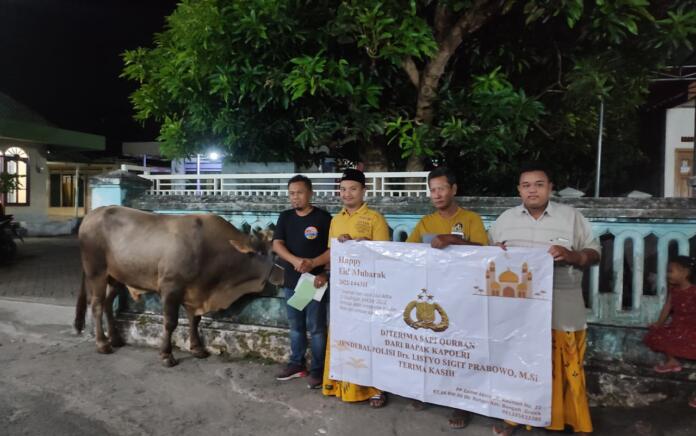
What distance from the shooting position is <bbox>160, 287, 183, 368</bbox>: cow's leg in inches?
174

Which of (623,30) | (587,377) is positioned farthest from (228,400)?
(623,30)

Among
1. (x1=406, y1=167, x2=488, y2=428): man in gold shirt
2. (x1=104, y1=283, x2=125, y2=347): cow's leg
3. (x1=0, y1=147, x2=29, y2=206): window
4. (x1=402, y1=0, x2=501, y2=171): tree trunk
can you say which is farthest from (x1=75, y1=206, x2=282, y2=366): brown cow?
(x1=0, y1=147, x2=29, y2=206): window

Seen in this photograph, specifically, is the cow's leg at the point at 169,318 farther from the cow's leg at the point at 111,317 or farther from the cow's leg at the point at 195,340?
the cow's leg at the point at 111,317

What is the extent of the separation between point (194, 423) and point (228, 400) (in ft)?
1.30

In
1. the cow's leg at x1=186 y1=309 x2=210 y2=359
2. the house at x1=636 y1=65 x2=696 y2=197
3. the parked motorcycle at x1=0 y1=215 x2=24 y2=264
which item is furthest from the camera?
the house at x1=636 y1=65 x2=696 y2=197

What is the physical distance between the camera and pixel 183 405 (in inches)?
146

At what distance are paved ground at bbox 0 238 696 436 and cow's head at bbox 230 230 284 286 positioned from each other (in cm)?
81

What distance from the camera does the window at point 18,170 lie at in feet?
60.0

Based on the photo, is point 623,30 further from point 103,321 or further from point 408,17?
point 103,321

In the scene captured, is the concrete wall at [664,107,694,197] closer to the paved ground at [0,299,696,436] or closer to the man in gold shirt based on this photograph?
the paved ground at [0,299,696,436]

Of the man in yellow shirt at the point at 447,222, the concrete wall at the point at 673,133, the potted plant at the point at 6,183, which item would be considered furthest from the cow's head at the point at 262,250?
the potted plant at the point at 6,183

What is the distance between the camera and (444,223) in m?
3.43

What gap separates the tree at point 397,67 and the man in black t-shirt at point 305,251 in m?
1.42

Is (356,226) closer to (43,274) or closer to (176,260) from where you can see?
(176,260)
